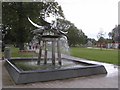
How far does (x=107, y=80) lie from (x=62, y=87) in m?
2.42

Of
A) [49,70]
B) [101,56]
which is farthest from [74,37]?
[49,70]

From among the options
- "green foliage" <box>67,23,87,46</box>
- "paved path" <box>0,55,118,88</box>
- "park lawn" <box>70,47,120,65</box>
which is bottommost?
"paved path" <box>0,55,118,88</box>

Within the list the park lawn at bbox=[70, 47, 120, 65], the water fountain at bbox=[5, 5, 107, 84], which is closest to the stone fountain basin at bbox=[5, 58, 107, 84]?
the water fountain at bbox=[5, 5, 107, 84]

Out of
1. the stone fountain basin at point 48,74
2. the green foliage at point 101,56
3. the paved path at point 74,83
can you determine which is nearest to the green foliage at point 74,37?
the green foliage at point 101,56

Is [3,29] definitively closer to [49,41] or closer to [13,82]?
[49,41]

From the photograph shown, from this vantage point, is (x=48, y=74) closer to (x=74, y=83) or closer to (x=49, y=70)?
(x=49, y=70)

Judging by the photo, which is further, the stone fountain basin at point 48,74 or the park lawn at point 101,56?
Result: the park lawn at point 101,56

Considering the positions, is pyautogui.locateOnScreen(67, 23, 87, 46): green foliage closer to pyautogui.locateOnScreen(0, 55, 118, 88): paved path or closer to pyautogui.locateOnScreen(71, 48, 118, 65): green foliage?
pyautogui.locateOnScreen(71, 48, 118, 65): green foliage

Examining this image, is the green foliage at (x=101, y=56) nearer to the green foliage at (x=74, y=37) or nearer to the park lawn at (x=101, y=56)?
the park lawn at (x=101, y=56)

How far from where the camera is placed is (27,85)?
914 cm

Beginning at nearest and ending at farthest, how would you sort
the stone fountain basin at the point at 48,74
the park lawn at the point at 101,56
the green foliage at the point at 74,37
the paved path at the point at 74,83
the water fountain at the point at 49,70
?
the paved path at the point at 74,83 → the stone fountain basin at the point at 48,74 → the water fountain at the point at 49,70 → the park lawn at the point at 101,56 → the green foliage at the point at 74,37

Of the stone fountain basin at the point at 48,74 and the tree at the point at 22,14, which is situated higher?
the tree at the point at 22,14

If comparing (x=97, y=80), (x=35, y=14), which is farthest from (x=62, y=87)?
(x=35, y=14)

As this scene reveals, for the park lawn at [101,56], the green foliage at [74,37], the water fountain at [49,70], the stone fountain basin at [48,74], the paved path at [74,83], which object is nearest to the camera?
the paved path at [74,83]
